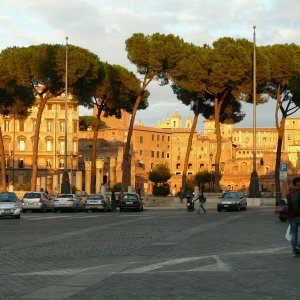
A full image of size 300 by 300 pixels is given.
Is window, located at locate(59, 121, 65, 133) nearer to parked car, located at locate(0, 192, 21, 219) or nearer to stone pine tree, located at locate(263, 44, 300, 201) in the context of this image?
stone pine tree, located at locate(263, 44, 300, 201)

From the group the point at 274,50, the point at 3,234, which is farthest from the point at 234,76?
the point at 3,234

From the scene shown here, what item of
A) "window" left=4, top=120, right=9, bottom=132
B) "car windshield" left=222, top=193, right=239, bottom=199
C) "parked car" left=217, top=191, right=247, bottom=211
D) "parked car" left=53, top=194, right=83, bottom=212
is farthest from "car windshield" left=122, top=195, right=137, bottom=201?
"window" left=4, top=120, right=9, bottom=132

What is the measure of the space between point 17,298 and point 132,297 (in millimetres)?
1627

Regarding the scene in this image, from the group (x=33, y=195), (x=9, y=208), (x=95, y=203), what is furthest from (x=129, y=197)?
(x=9, y=208)

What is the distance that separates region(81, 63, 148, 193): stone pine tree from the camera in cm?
6619

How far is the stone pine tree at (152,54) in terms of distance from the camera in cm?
6275

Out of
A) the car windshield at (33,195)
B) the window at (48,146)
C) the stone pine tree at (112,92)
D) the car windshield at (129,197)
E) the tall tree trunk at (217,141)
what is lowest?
the car windshield at (129,197)

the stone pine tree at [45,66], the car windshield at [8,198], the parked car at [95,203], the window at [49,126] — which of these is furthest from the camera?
the window at [49,126]

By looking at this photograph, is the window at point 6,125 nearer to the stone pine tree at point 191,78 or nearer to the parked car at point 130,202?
the stone pine tree at point 191,78

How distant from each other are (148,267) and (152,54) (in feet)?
164

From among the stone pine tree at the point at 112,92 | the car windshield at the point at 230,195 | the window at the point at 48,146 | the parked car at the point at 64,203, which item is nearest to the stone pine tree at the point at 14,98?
the stone pine tree at the point at 112,92

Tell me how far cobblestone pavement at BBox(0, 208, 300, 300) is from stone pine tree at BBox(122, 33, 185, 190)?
1615 inches

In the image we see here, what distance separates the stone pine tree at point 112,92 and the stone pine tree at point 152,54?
2039mm

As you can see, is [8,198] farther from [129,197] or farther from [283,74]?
[283,74]
